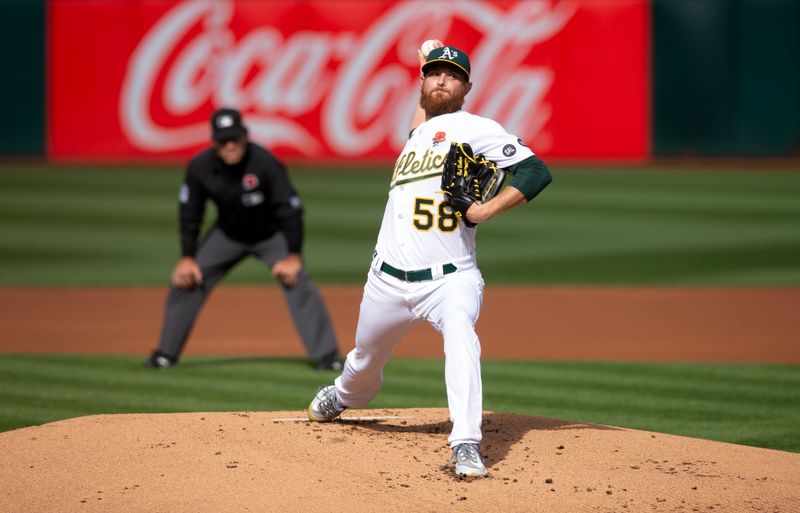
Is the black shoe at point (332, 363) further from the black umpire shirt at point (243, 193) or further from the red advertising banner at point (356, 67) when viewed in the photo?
the red advertising banner at point (356, 67)

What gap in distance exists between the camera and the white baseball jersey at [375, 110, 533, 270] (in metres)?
5.85

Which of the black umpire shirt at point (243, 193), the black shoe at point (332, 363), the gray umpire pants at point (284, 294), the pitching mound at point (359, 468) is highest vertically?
the black umpire shirt at point (243, 193)

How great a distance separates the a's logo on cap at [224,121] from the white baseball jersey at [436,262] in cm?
286

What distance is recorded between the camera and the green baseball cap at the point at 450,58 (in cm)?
593

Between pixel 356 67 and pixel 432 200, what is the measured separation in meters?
15.7

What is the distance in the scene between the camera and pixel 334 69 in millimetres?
21297

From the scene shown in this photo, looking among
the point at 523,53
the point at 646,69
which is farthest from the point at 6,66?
the point at 646,69

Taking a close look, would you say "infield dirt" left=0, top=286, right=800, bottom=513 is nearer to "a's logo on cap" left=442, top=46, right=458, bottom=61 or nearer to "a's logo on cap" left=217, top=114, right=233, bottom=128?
"a's logo on cap" left=442, top=46, right=458, bottom=61

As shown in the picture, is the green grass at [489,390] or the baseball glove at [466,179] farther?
the green grass at [489,390]

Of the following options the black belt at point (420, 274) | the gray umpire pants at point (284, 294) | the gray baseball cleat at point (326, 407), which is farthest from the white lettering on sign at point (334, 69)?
the black belt at point (420, 274)

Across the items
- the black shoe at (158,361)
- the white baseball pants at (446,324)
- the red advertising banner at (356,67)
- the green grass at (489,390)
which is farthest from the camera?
the red advertising banner at (356,67)

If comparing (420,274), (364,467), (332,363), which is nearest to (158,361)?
(332,363)

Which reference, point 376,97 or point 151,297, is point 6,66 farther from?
point 151,297

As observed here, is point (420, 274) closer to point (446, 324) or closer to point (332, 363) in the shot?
point (446, 324)
